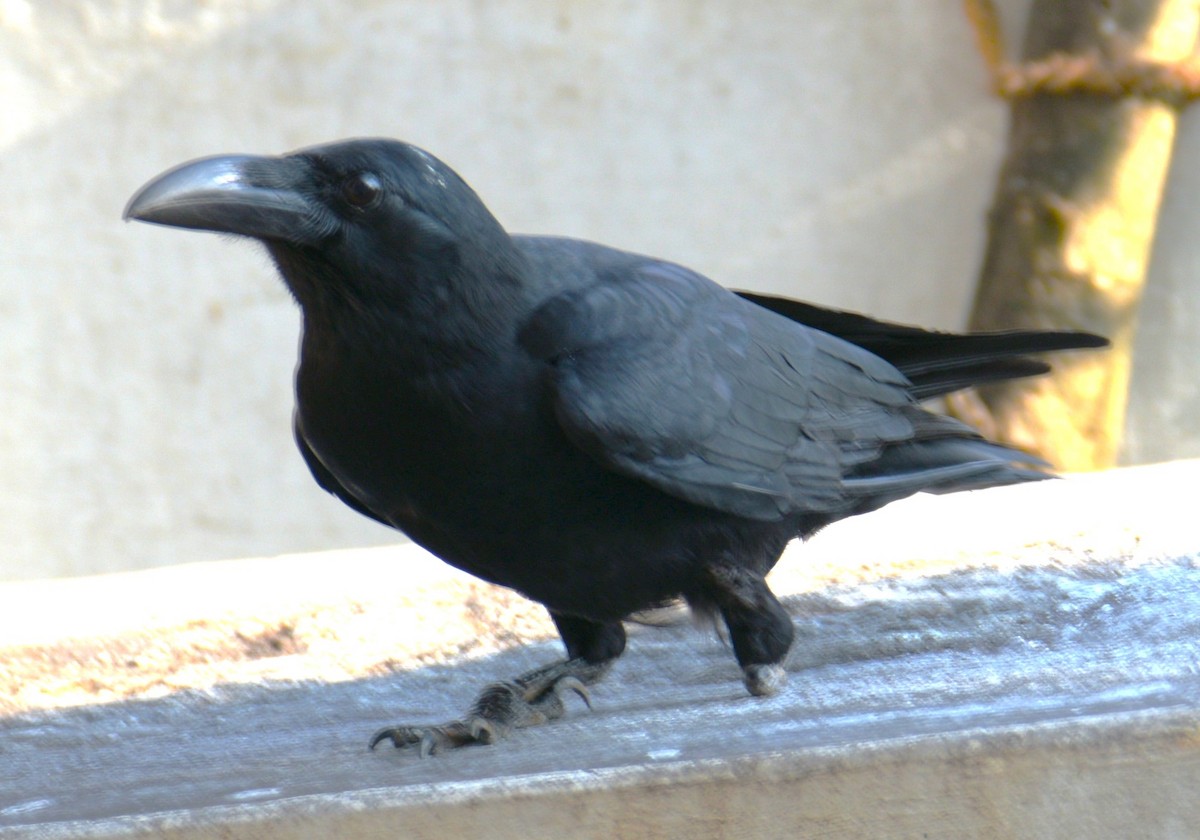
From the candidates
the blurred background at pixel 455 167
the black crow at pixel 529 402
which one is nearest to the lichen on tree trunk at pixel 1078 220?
the blurred background at pixel 455 167

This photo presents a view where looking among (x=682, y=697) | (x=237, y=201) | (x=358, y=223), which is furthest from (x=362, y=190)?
(x=682, y=697)

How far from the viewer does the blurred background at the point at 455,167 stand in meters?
4.43

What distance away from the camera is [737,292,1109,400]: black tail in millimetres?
2576

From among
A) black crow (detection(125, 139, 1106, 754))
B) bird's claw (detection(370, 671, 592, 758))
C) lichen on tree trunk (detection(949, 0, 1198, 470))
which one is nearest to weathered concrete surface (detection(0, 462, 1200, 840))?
bird's claw (detection(370, 671, 592, 758))

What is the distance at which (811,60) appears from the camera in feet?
15.1

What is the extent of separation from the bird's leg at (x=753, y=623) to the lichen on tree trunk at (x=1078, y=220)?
213cm

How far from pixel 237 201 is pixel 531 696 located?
0.92m

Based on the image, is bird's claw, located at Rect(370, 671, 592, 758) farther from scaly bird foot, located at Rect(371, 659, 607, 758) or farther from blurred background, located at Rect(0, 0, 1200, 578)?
blurred background, located at Rect(0, 0, 1200, 578)

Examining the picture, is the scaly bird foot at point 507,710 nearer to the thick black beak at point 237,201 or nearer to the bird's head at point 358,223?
the bird's head at point 358,223

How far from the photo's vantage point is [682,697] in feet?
7.99

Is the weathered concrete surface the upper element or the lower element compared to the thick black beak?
lower

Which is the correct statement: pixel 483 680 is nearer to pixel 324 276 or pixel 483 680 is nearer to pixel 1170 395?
pixel 324 276

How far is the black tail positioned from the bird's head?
75cm

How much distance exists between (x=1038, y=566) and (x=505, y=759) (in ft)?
4.34
